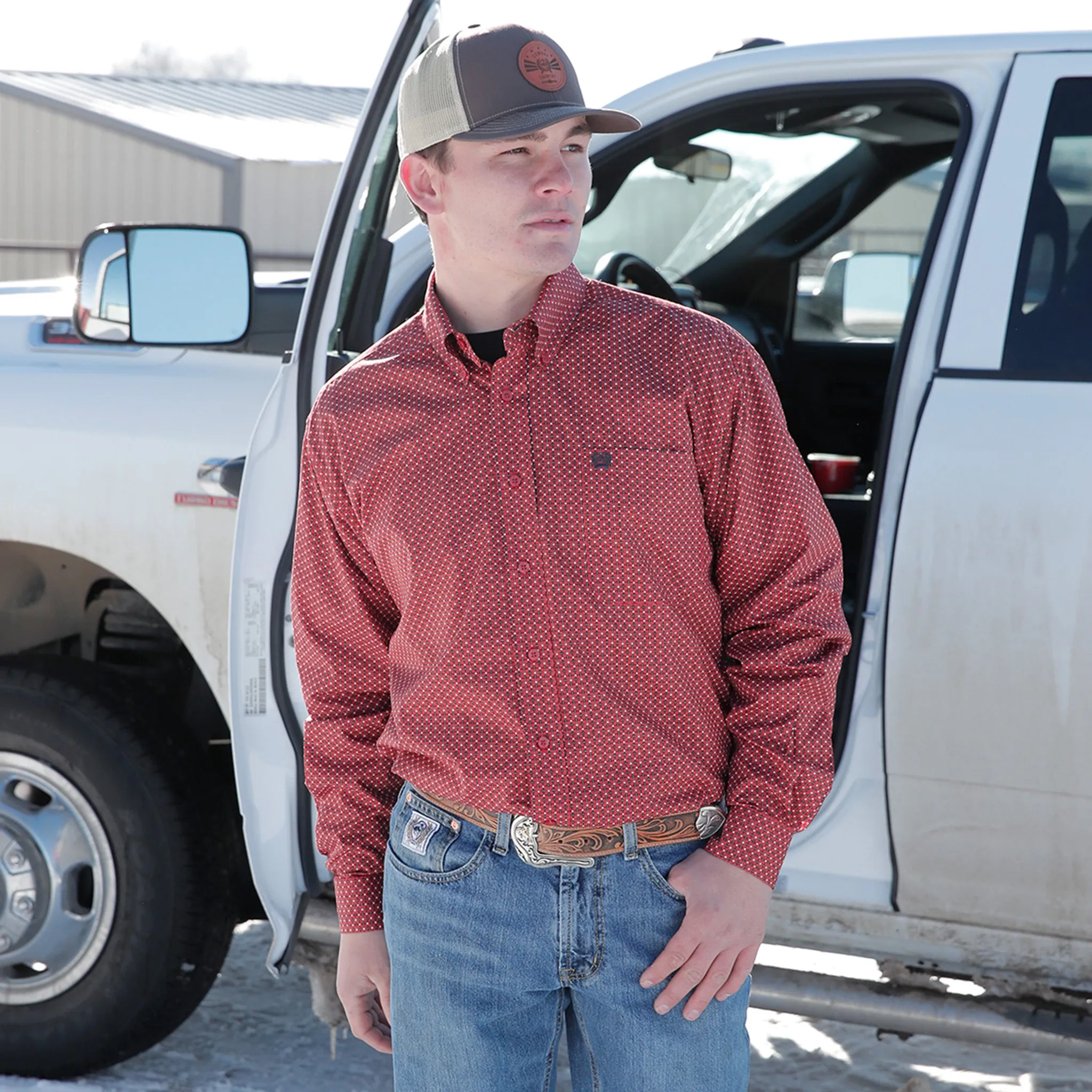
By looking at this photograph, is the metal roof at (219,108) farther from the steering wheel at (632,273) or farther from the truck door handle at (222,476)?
the truck door handle at (222,476)

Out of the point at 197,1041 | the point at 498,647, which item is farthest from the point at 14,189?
the point at 498,647

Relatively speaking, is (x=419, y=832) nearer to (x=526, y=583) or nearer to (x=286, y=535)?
(x=526, y=583)

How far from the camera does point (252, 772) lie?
2.50 m

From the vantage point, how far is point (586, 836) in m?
1.47

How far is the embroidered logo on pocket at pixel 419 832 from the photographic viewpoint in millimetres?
1562

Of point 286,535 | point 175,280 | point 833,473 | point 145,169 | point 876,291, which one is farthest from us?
point 145,169

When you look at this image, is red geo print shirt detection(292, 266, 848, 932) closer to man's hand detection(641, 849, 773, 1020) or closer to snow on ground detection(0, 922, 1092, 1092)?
man's hand detection(641, 849, 773, 1020)

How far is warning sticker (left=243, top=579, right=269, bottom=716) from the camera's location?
7.95ft

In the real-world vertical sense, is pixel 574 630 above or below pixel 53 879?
above

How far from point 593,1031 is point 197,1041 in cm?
199

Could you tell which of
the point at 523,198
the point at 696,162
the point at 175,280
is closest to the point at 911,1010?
the point at 523,198

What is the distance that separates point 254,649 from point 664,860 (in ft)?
3.83

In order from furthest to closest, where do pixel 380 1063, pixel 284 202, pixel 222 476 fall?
pixel 284 202, pixel 380 1063, pixel 222 476

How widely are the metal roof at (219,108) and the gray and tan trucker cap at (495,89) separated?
869 inches
